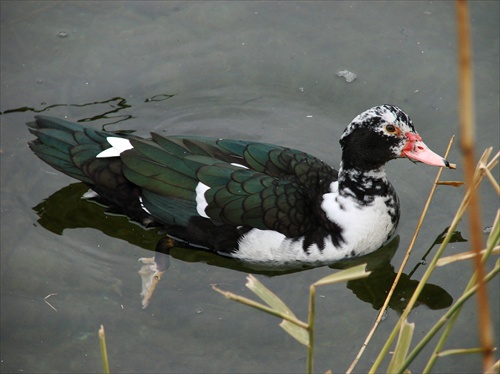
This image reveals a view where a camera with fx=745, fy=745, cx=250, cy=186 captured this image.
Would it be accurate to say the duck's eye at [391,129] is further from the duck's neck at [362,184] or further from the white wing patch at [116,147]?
the white wing patch at [116,147]

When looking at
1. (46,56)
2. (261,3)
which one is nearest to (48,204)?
(46,56)

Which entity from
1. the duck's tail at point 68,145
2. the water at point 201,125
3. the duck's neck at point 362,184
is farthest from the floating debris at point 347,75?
the duck's tail at point 68,145

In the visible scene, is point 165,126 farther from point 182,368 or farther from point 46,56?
point 182,368

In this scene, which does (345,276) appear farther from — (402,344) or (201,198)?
(201,198)

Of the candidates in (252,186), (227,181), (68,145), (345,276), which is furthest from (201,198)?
(345,276)

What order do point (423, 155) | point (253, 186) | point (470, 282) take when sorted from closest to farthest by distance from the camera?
point (470, 282)
point (423, 155)
point (253, 186)

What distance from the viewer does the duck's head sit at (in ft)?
13.9

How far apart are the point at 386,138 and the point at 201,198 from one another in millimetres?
1135

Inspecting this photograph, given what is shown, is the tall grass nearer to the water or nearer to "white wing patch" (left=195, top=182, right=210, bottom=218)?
the water

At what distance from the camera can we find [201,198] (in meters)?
4.43

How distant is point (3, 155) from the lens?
529 centimetres

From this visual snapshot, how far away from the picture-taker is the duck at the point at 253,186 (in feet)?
14.2

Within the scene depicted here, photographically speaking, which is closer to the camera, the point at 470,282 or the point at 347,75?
the point at 470,282

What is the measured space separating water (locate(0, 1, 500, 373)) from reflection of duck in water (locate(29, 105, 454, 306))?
0.25m
